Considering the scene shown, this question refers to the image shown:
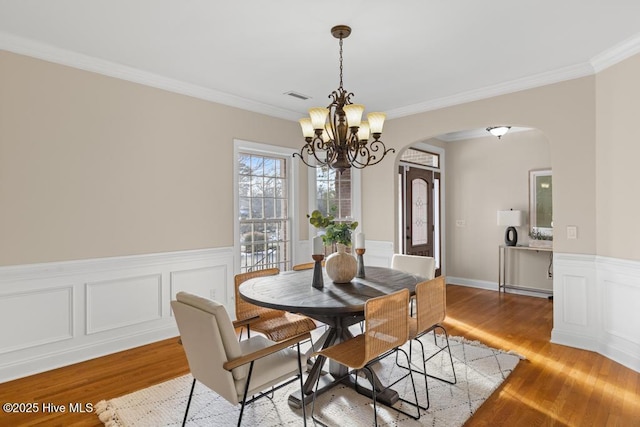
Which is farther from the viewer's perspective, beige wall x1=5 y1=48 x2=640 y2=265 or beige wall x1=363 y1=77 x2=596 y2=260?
beige wall x1=363 y1=77 x2=596 y2=260

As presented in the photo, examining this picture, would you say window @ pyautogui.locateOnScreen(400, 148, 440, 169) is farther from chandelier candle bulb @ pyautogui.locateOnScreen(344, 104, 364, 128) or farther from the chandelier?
chandelier candle bulb @ pyautogui.locateOnScreen(344, 104, 364, 128)

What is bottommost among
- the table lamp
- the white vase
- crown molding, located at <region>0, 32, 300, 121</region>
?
the white vase

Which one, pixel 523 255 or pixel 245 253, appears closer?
pixel 245 253

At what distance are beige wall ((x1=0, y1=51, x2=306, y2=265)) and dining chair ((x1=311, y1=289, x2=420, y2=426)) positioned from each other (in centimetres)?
250

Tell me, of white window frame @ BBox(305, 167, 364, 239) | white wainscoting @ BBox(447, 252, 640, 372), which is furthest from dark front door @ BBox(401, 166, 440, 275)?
white wainscoting @ BBox(447, 252, 640, 372)

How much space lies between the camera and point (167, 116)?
400 centimetres

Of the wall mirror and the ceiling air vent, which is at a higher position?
the ceiling air vent

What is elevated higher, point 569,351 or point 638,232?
point 638,232

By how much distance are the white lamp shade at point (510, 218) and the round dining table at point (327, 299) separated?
3346 millimetres

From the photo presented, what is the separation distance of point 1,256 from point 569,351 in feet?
16.9

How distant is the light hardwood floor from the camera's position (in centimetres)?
246

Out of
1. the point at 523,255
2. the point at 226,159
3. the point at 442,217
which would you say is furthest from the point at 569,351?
the point at 226,159

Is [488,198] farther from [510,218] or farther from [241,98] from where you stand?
[241,98]

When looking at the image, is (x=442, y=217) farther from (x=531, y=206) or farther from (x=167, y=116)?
(x=167, y=116)
